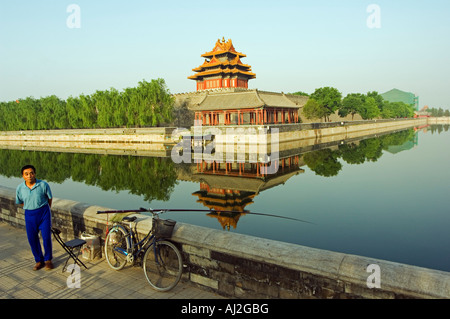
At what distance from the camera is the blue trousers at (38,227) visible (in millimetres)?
4977

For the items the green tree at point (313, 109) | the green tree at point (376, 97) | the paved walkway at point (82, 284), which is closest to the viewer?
the paved walkway at point (82, 284)

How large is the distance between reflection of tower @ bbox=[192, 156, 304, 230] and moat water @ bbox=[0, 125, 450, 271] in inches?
2.1

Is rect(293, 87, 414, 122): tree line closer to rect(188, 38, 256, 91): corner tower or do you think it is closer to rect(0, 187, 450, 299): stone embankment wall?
rect(188, 38, 256, 91): corner tower

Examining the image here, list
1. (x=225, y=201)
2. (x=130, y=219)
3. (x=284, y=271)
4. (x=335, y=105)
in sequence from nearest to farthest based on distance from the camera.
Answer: (x=284, y=271) < (x=130, y=219) < (x=225, y=201) < (x=335, y=105)

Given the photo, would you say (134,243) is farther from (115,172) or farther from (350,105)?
(350,105)

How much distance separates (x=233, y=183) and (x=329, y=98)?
40.7 metres

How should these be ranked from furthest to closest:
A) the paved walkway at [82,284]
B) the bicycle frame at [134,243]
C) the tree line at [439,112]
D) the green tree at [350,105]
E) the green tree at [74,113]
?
the tree line at [439,112] → the green tree at [350,105] → the green tree at [74,113] → the bicycle frame at [134,243] → the paved walkway at [82,284]

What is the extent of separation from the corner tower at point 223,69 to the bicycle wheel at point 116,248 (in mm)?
45818

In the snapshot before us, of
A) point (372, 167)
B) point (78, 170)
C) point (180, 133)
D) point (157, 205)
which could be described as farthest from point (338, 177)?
point (180, 133)

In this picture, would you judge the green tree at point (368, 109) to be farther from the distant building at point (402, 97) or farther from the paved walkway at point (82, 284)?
the distant building at point (402, 97)

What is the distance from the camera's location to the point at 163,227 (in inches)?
169

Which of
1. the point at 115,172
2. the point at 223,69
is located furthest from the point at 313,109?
the point at 115,172

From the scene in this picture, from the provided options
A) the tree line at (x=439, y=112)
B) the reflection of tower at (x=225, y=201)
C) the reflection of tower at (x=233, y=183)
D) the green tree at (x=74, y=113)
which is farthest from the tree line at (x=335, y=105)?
the tree line at (x=439, y=112)
